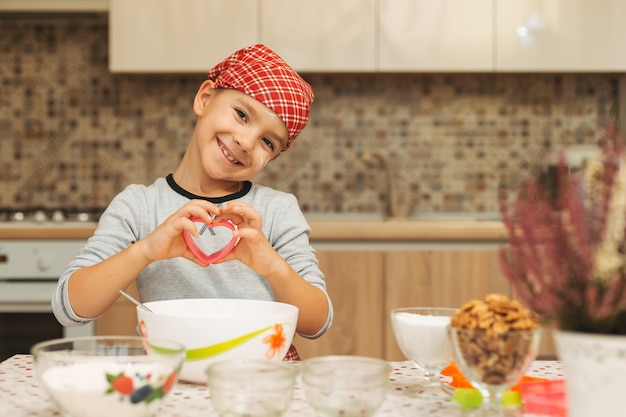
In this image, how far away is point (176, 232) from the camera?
980 mm

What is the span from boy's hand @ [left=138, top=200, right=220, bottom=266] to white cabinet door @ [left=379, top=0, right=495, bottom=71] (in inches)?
66.2

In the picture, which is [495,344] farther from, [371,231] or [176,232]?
[371,231]

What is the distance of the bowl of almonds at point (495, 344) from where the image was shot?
2.25ft

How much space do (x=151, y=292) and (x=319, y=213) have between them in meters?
1.59

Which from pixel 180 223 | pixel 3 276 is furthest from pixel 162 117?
pixel 180 223

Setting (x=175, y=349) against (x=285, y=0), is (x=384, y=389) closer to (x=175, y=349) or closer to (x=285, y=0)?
(x=175, y=349)

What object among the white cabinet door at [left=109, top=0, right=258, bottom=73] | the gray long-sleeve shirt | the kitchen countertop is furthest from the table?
the white cabinet door at [left=109, top=0, right=258, bottom=73]

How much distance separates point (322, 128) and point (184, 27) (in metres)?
0.68

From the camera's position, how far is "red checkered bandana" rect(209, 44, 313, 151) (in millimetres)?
1265

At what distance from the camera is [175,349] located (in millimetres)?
709

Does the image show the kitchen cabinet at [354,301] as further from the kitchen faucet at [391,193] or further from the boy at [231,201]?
the boy at [231,201]

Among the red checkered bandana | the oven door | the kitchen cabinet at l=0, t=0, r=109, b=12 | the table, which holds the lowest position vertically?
the oven door

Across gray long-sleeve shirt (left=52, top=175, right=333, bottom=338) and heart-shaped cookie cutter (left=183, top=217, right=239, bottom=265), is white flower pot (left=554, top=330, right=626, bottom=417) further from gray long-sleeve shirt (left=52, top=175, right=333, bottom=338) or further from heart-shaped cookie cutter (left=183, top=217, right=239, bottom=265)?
gray long-sleeve shirt (left=52, top=175, right=333, bottom=338)

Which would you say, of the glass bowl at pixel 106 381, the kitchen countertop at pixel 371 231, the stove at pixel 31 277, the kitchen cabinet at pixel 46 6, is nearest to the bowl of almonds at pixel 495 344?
the glass bowl at pixel 106 381
